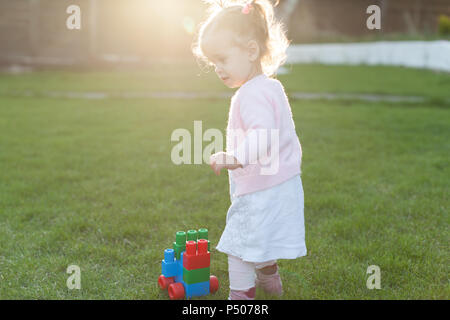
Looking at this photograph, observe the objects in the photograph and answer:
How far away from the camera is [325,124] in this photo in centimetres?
656

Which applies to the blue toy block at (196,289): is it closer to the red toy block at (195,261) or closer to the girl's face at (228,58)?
→ the red toy block at (195,261)

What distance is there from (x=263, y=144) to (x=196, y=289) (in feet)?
2.93

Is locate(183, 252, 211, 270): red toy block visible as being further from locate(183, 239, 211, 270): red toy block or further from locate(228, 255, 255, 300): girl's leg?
locate(228, 255, 255, 300): girl's leg

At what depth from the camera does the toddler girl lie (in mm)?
2072

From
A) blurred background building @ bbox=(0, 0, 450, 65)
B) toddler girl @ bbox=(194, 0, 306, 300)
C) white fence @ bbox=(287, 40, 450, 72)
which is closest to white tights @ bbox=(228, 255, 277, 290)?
toddler girl @ bbox=(194, 0, 306, 300)

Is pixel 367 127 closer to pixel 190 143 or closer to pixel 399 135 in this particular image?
pixel 399 135

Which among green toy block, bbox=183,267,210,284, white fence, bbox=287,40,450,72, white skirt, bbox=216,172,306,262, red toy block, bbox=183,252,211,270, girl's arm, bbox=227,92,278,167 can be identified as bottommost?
green toy block, bbox=183,267,210,284

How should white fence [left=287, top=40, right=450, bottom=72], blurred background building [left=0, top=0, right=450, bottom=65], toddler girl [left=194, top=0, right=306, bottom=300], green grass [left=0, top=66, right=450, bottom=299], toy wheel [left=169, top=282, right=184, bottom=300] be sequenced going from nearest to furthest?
1. toddler girl [left=194, top=0, right=306, bottom=300]
2. toy wheel [left=169, top=282, right=184, bottom=300]
3. green grass [left=0, top=66, right=450, bottom=299]
4. white fence [left=287, top=40, right=450, bottom=72]
5. blurred background building [left=0, top=0, right=450, bottom=65]

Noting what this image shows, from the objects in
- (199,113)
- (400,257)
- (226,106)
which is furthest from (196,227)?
(226,106)

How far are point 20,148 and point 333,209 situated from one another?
3636 millimetres

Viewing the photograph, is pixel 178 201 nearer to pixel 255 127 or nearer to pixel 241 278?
A: pixel 241 278

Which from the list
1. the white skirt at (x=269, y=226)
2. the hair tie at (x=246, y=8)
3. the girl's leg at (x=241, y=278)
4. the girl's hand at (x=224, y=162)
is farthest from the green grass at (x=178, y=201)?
the hair tie at (x=246, y=8)

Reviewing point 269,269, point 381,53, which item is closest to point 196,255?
point 269,269

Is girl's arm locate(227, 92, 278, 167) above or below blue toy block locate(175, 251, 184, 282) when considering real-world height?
above
